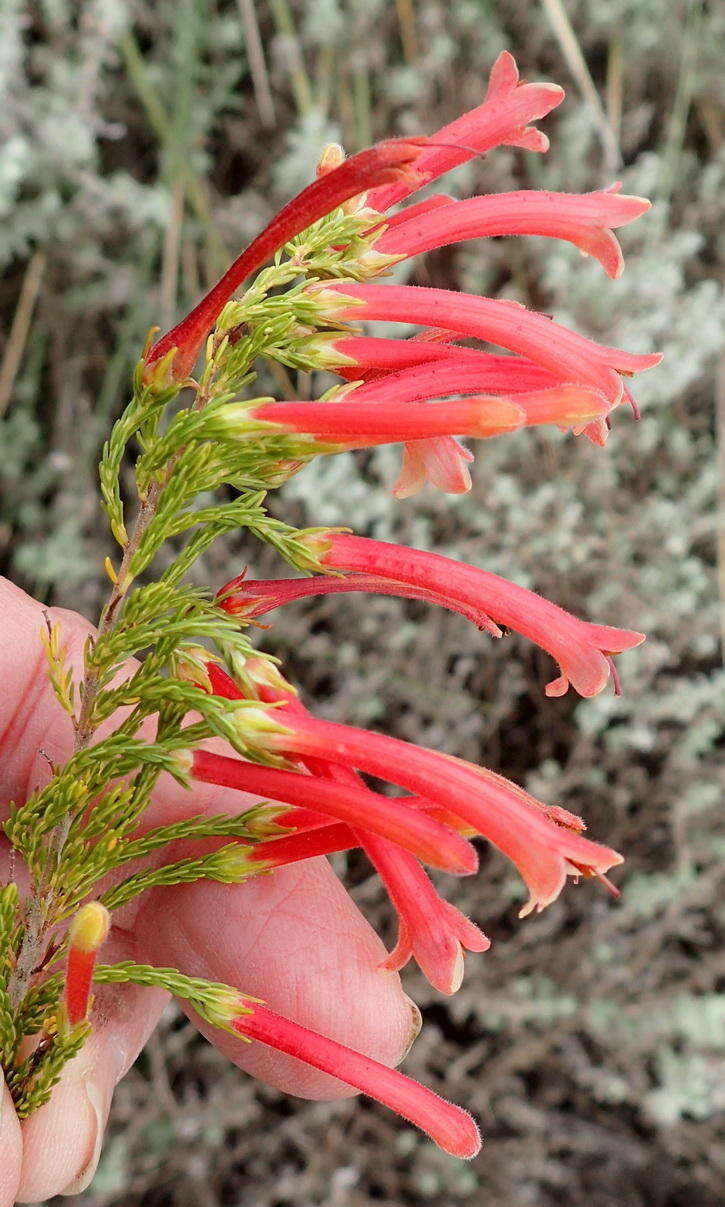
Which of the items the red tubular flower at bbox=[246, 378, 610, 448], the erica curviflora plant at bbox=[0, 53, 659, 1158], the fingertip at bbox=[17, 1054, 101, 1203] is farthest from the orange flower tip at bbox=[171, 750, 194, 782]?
the fingertip at bbox=[17, 1054, 101, 1203]

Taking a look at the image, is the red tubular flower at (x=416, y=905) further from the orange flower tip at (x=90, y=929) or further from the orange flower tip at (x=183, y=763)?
the orange flower tip at (x=90, y=929)

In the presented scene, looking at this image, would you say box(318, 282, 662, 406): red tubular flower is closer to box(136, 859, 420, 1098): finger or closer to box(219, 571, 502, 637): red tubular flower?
box(219, 571, 502, 637): red tubular flower

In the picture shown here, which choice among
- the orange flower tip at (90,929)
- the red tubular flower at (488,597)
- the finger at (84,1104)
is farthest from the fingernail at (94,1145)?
the red tubular flower at (488,597)

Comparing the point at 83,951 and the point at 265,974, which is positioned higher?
the point at 83,951

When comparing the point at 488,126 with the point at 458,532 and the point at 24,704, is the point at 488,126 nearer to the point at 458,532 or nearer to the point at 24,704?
the point at 24,704

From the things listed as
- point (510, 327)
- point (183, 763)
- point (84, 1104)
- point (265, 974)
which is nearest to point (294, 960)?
point (265, 974)

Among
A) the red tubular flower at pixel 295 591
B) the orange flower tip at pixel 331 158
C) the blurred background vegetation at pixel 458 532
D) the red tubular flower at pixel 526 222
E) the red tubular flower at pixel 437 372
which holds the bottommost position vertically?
the blurred background vegetation at pixel 458 532

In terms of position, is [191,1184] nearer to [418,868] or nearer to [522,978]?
[522,978]
